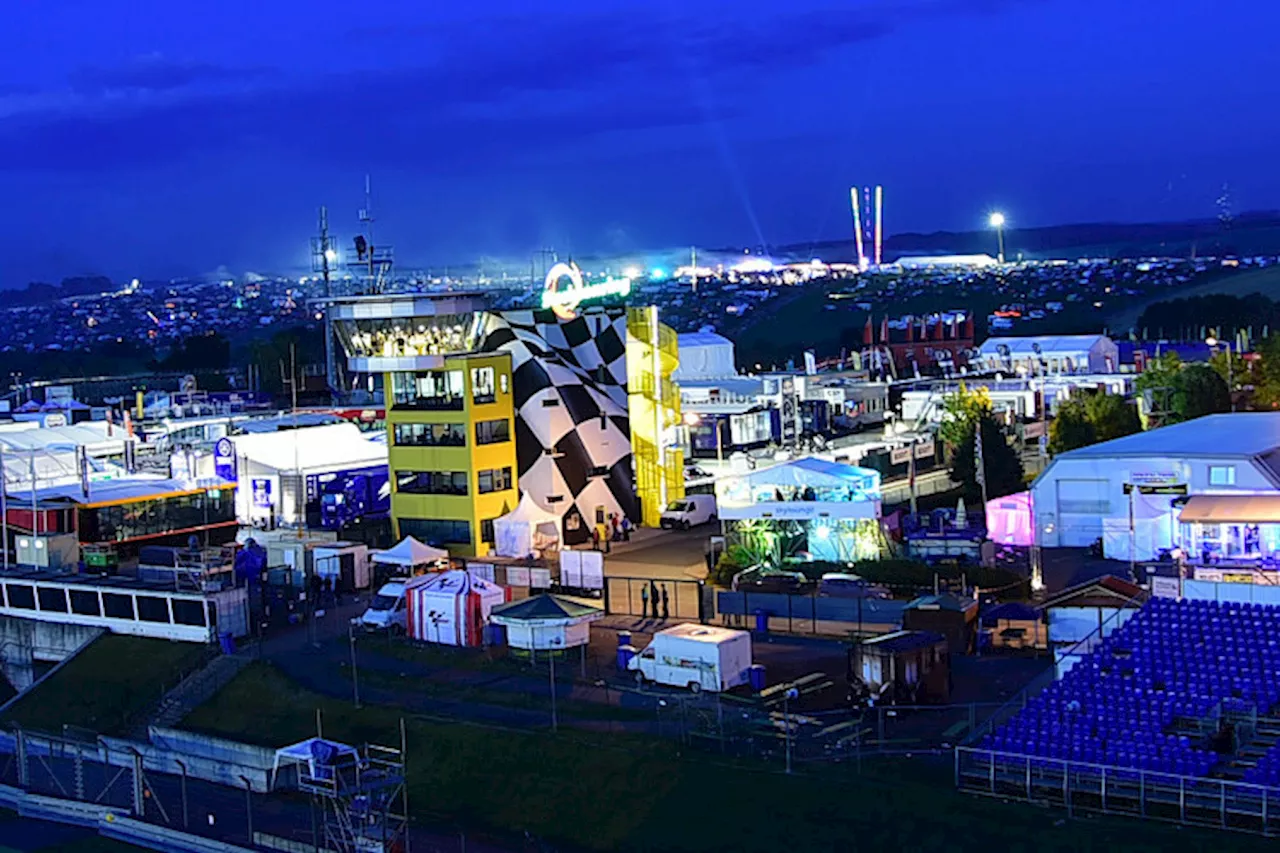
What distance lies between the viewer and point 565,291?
123 ft

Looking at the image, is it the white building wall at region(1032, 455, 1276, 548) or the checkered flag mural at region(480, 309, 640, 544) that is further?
the checkered flag mural at region(480, 309, 640, 544)

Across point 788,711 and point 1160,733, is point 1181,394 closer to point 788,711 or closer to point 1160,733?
point 788,711

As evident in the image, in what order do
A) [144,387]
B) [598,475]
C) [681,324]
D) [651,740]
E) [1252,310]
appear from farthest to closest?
[681,324] < [1252,310] < [144,387] < [598,475] < [651,740]

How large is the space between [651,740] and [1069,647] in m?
5.86

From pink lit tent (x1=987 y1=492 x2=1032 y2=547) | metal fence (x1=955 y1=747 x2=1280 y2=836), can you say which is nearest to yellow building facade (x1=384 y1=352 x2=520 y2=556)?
pink lit tent (x1=987 y1=492 x2=1032 y2=547)

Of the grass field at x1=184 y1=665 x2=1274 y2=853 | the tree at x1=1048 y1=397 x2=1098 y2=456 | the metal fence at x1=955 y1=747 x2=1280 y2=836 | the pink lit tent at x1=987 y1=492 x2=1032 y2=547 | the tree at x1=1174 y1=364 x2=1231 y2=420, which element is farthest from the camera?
the tree at x1=1174 y1=364 x2=1231 y2=420

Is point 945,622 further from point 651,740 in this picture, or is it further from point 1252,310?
point 1252,310

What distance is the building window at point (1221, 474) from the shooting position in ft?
103

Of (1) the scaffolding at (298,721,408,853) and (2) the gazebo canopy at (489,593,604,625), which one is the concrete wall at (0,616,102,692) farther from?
(1) the scaffolding at (298,721,408,853)

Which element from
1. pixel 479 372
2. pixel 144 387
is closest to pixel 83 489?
pixel 479 372

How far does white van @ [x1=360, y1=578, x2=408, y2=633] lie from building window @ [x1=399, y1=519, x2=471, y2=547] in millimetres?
5438

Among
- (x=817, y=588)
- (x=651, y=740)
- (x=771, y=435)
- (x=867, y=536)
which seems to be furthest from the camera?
(x=771, y=435)

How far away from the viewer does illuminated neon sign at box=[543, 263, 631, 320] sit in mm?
36969

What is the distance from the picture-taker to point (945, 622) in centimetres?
2456
